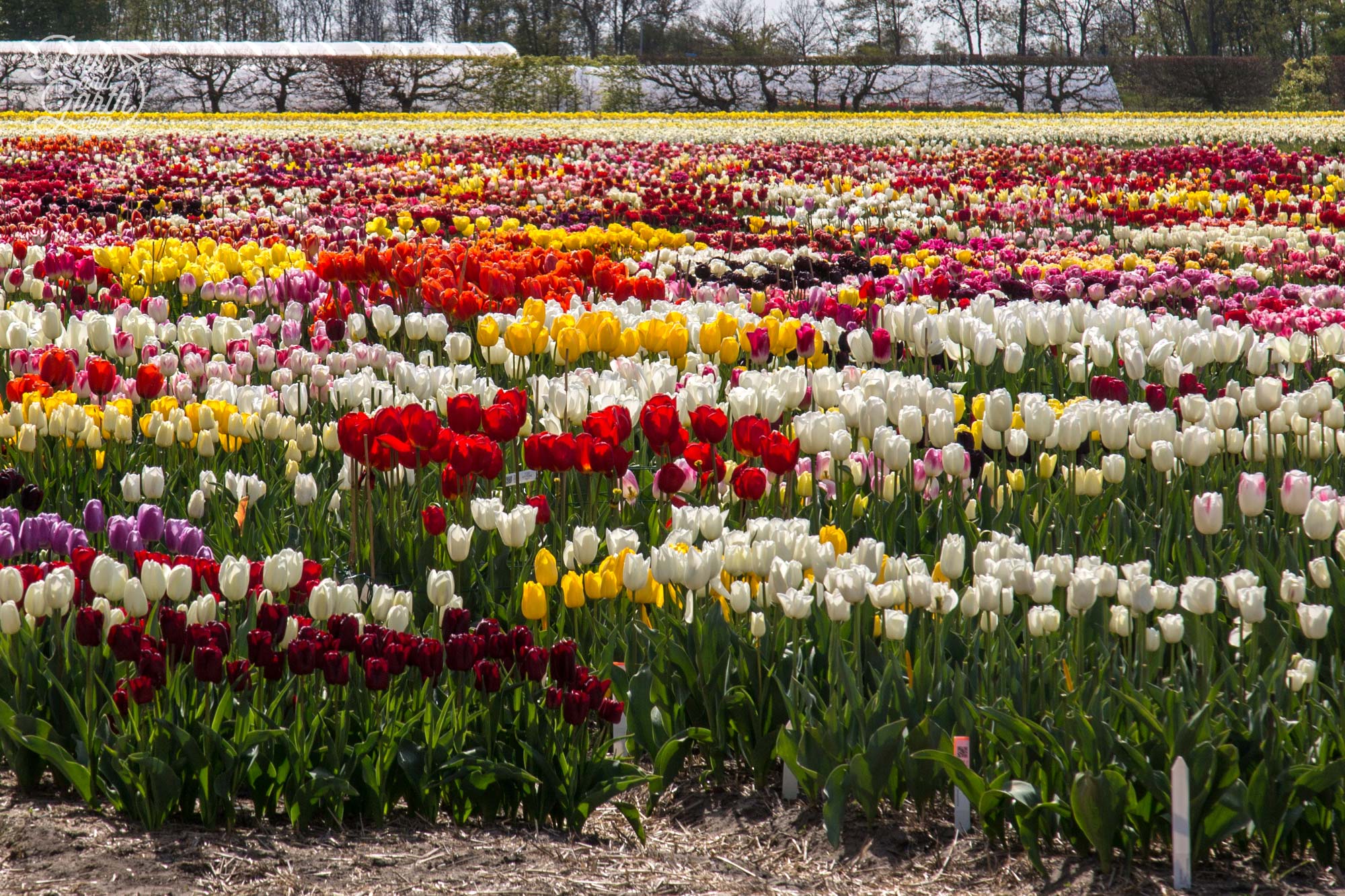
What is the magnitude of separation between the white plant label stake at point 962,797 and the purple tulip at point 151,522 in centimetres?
198

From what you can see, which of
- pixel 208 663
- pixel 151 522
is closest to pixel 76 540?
pixel 151 522

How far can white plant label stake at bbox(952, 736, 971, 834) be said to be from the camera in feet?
8.58

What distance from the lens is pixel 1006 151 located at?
65.1ft

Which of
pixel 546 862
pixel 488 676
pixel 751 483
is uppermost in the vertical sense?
pixel 751 483

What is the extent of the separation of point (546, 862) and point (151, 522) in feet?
4.57

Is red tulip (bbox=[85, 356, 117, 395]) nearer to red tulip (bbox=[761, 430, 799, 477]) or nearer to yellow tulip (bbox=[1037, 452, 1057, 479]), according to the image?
red tulip (bbox=[761, 430, 799, 477])

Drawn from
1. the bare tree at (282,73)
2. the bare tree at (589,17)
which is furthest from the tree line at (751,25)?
the bare tree at (282,73)

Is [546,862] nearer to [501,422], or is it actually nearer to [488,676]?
[488,676]

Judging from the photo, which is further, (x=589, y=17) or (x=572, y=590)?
(x=589, y=17)

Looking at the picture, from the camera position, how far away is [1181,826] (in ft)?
7.98

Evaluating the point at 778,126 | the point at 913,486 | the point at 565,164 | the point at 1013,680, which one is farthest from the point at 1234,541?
the point at 778,126

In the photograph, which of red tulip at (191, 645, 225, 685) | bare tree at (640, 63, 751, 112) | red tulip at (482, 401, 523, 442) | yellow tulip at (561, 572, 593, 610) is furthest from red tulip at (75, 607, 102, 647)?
bare tree at (640, 63, 751, 112)

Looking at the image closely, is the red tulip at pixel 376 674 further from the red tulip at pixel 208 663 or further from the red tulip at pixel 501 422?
the red tulip at pixel 501 422

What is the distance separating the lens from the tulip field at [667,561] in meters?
2.68
